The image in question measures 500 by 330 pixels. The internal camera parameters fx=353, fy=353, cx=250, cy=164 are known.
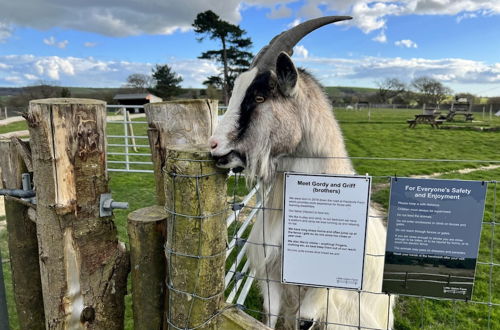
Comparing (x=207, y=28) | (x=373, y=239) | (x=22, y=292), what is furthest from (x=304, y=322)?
(x=207, y=28)

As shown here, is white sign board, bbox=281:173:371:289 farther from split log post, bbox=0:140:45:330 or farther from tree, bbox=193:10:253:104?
tree, bbox=193:10:253:104

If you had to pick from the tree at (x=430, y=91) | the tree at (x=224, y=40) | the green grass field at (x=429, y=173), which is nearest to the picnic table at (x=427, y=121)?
the green grass field at (x=429, y=173)

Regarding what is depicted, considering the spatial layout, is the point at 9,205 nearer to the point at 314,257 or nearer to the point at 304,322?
the point at 314,257

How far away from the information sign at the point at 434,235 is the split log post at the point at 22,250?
1950 mm

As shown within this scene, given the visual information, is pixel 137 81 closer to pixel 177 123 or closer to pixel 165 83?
pixel 165 83

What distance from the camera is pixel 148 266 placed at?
5.62 ft

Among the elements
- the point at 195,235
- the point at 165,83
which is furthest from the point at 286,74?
the point at 165,83

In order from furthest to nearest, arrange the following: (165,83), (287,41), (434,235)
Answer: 1. (165,83)
2. (287,41)
3. (434,235)

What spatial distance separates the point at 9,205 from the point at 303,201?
5.67 feet

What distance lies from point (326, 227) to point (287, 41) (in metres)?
1.04

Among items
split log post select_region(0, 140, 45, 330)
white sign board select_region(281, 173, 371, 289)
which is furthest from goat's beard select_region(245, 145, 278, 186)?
split log post select_region(0, 140, 45, 330)

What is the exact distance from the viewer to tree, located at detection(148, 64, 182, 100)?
152ft

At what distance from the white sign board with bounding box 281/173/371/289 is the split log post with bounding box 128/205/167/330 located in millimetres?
617

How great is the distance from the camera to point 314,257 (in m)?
→ 1.73
